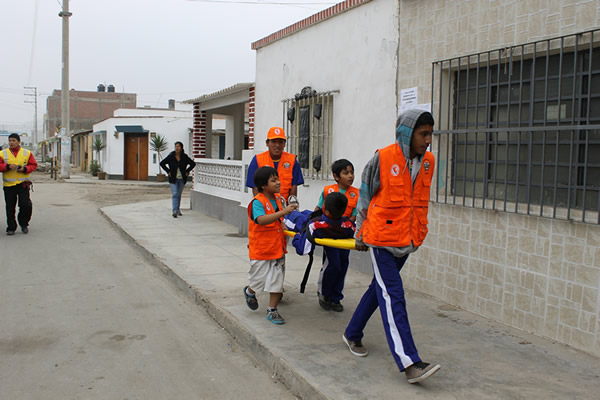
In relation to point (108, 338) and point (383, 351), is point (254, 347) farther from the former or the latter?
point (108, 338)

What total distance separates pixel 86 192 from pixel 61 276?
1660 cm

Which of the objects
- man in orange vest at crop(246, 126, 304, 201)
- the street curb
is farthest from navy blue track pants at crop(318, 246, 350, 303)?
the street curb

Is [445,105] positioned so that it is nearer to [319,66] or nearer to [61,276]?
[319,66]

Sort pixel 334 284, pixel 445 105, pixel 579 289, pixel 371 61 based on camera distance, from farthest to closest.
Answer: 1. pixel 371 61
2. pixel 445 105
3. pixel 334 284
4. pixel 579 289

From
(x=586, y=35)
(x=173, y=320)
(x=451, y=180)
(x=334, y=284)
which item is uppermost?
(x=586, y=35)

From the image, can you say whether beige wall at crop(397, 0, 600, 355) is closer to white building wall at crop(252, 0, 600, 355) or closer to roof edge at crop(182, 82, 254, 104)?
white building wall at crop(252, 0, 600, 355)

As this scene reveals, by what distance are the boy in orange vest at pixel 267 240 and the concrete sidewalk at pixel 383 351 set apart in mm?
326

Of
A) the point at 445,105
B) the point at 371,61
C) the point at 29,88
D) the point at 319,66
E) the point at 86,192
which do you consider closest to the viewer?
the point at 445,105

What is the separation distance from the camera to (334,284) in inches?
232

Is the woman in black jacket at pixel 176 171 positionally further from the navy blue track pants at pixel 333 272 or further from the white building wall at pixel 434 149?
the navy blue track pants at pixel 333 272

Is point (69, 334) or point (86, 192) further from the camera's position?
point (86, 192)

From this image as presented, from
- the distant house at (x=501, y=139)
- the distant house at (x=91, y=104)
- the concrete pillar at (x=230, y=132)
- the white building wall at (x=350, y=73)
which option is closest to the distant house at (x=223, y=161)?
the concrete pillar at (x=230, y=132)

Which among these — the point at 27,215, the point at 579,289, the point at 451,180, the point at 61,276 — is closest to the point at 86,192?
the point at 27,215

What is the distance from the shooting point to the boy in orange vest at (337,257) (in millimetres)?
5738
